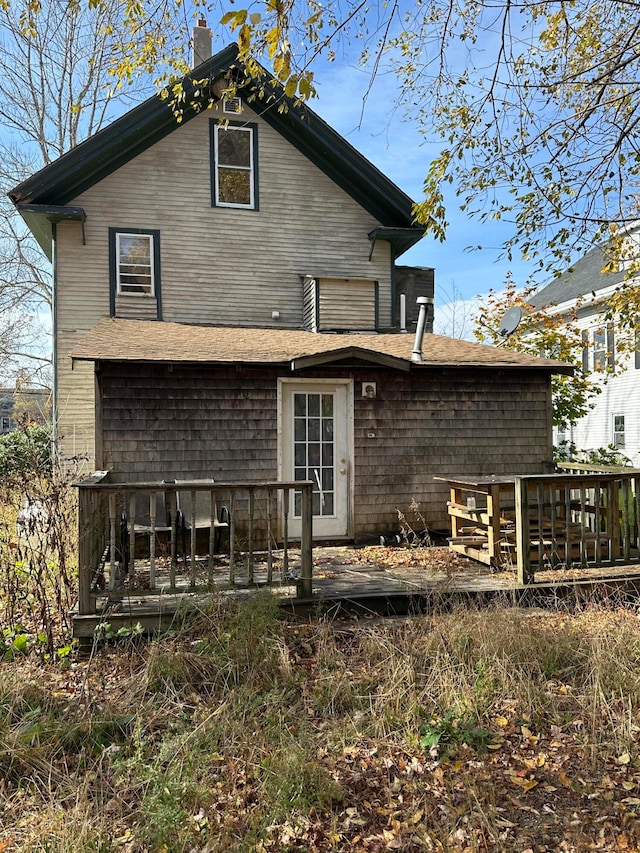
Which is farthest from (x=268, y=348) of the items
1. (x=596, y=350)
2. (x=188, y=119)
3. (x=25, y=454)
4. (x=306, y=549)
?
(x=596, y=350)

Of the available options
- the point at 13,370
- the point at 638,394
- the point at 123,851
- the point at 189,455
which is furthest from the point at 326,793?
the point at 13,370

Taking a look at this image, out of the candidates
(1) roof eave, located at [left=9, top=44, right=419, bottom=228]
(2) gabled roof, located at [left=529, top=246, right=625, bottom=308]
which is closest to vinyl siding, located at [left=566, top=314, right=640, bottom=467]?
(2) gabled roof, located at [left=529, top=246, right=625, bottom=308]

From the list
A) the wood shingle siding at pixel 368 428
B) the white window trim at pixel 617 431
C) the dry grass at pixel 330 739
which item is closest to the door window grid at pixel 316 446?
the wood shingle siding at pixel 368 428

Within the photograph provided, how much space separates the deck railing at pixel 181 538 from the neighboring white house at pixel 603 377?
474 inches

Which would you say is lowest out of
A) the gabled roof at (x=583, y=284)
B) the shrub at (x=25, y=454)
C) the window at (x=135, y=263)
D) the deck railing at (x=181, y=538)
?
the deck railing at (x=181, y=538)

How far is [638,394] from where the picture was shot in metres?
17.5

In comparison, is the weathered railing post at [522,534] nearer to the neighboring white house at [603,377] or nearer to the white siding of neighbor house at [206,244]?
the white siding of neighbor house at [206,244]

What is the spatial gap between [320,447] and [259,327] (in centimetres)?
412

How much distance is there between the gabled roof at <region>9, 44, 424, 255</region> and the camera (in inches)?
440

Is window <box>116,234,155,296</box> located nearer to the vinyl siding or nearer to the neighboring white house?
the neighboring white house

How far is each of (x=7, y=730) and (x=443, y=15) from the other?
6.81 meters

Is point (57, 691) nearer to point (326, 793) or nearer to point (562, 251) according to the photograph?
point (326, 793)

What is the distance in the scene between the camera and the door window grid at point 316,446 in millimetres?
8906

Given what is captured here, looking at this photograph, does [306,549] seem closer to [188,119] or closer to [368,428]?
[368,428]
